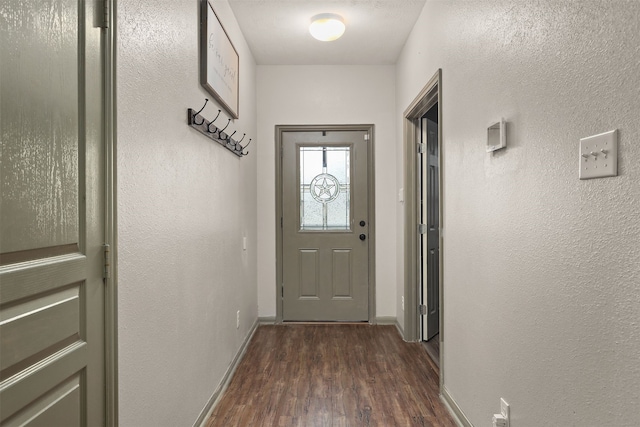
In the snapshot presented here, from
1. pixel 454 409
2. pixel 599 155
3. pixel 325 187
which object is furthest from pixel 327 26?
pixel 454 409

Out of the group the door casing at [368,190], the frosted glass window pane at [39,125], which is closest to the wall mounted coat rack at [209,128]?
the frosted glass window pane at [39,125]

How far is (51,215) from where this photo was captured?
3.46 ft

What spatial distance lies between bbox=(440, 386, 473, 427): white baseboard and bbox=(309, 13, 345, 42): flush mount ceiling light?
8.71 feet

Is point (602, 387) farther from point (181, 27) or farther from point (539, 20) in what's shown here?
point (181, 27)

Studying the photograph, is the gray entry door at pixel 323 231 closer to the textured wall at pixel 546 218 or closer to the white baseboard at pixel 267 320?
the white baseboard at pixel 267 320

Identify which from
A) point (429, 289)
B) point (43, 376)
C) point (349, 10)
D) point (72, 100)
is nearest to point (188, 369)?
point (43, 376)

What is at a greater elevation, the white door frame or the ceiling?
the ceiling

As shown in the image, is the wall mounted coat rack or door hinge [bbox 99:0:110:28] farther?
the wall mounted coat rack

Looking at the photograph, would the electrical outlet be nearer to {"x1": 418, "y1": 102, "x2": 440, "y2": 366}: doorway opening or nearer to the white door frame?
the white door frame

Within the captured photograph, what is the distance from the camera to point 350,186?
4500 mm

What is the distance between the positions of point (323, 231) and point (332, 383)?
1836mm

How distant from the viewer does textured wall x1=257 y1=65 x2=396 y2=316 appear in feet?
14.6

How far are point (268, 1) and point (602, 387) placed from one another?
299 centimetres

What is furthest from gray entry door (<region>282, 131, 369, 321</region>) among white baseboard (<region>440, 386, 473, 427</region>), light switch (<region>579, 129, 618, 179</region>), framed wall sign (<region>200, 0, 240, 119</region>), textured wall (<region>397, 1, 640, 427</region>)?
light switch (<region>579, 129, 618, 179</region>)
